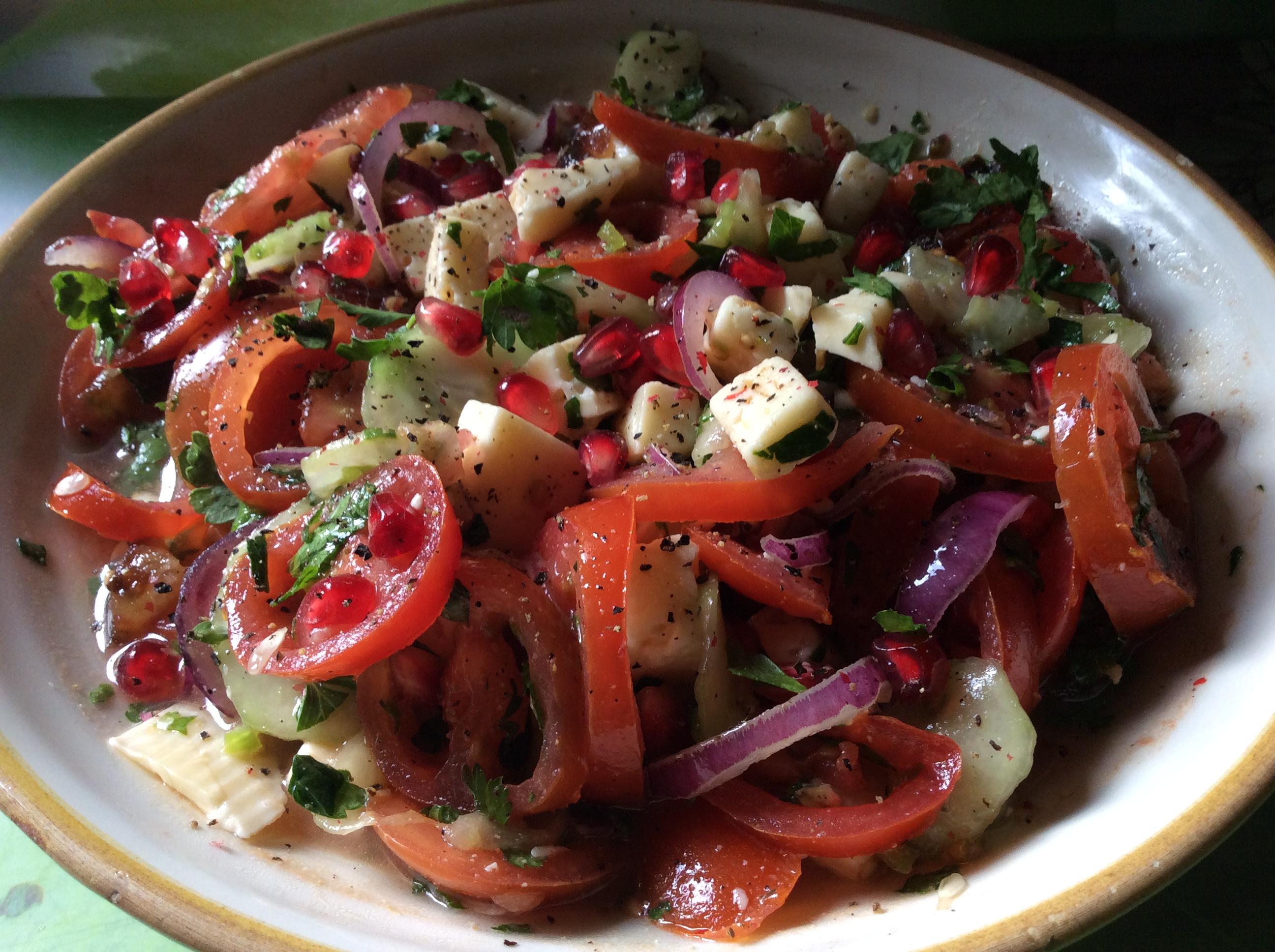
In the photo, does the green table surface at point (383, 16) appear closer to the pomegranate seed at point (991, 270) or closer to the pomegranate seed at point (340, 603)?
the pomegranate seed at point (991, 270)

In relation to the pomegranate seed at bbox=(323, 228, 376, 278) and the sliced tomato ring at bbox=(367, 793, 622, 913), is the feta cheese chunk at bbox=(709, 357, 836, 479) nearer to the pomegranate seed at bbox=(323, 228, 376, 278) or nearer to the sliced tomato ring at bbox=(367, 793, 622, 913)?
the sliced tomato ring at bbox=(367, 793, 622, 913)

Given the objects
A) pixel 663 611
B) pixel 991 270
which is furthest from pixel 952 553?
pixel 991 270

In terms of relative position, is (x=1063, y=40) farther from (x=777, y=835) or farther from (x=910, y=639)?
(x=777, y=835)

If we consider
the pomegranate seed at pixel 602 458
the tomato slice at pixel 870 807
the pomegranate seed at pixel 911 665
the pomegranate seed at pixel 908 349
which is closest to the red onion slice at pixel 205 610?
the pomegranate seed at pixel 602 458

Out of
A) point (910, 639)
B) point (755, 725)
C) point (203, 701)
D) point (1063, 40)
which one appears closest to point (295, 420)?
point (203, 701)

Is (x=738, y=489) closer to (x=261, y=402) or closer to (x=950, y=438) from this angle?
(x=950, y=438)
